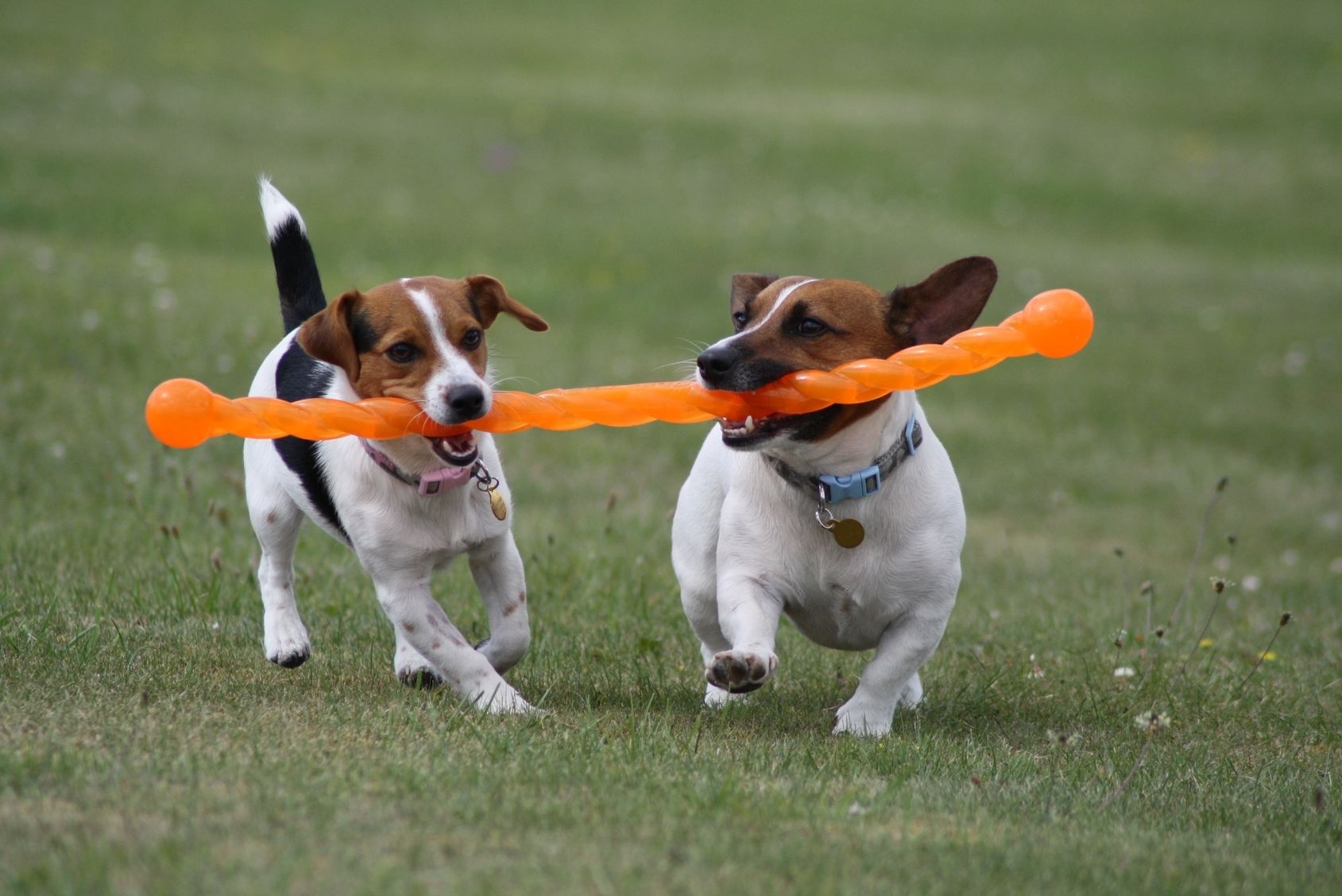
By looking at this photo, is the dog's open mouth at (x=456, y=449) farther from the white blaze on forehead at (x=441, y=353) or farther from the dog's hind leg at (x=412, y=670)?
the dog's hind leg at (x=412, y=670)

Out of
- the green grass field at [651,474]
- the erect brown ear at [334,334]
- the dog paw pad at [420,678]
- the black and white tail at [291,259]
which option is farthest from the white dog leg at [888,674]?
the black and white tail at [291,259]

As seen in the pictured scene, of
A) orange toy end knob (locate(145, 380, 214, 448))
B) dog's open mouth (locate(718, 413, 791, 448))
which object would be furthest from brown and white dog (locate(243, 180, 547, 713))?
dog's open mouth (locate(718, 413, 791, 448))

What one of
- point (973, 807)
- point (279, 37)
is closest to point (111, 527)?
point (973, 807)

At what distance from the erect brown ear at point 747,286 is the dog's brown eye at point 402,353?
1.18 meters

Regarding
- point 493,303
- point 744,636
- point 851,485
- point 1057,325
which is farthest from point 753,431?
point 493,303

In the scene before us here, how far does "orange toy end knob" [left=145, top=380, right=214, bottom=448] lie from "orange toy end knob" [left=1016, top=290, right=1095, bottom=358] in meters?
2.61

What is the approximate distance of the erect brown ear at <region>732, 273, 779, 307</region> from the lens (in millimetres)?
5300

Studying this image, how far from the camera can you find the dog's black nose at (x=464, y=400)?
4.64 m

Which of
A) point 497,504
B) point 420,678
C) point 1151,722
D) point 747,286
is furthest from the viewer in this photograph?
point 747,286

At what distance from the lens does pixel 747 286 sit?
538 cm

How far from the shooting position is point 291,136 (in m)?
19.0

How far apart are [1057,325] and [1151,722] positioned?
1.30 meters

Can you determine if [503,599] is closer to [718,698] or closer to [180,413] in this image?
[718,698]

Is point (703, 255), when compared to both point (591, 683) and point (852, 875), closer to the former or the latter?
point (591, 683)
